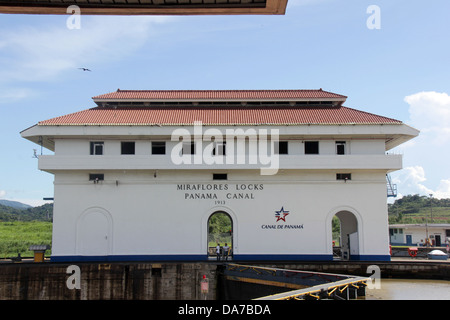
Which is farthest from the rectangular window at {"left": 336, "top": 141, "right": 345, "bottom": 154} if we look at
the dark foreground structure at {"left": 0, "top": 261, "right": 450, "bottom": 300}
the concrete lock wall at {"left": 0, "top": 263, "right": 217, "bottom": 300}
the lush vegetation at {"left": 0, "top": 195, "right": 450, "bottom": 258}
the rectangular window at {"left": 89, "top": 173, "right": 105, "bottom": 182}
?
the lush vegetation at {"left": 0, "top": 195, "right": 450, "bottom": 258}

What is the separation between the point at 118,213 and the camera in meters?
29.6

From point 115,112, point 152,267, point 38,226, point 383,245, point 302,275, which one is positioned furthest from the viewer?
point 38,226

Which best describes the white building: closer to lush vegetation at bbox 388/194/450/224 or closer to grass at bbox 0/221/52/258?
grass at bbox 0/221/52/258

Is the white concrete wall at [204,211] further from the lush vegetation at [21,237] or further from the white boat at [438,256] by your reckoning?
the lush vegetation at [21,237]

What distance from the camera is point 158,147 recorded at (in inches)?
1209

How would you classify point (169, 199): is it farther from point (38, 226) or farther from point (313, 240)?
point (38, 226)

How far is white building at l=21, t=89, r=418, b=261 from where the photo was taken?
29.3 metres

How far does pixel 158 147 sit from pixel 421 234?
33.5m

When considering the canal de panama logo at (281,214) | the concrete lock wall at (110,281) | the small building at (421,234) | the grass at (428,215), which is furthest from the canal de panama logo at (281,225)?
the grass at (428,215)

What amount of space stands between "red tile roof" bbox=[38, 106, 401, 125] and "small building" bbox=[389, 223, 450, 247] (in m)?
22.2

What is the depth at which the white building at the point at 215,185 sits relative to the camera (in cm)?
2928

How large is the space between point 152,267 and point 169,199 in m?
5.17

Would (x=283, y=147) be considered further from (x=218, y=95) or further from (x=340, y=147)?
(x=218, y=95)
